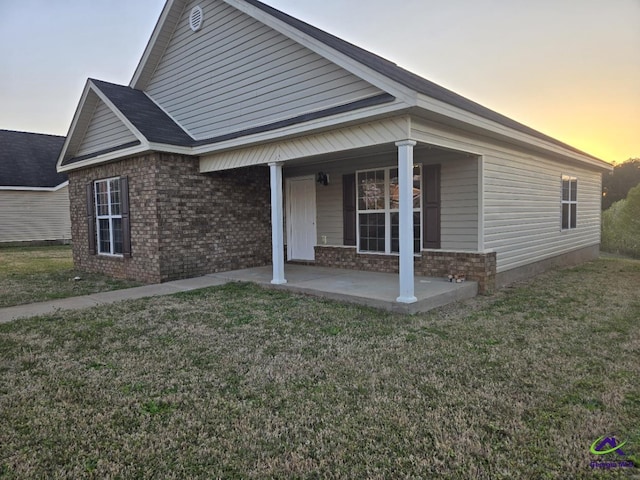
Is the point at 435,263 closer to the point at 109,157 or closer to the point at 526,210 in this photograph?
the point at 526,210

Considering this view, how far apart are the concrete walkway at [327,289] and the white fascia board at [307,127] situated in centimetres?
254

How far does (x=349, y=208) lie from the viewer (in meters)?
8.91

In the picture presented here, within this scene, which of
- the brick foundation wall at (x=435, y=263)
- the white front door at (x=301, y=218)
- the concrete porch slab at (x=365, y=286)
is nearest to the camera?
the concrete porch slab at (x=365, y=286)

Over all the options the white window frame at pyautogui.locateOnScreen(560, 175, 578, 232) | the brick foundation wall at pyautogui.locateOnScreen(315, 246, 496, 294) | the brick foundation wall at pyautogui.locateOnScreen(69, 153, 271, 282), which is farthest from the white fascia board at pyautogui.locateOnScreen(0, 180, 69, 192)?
the white window frame at pyautogui.locateOnScreen(560, 175, 578, 232)

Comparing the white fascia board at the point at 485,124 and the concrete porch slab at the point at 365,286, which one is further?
the concrete porch slab at the point at 365,286

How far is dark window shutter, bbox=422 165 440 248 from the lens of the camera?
7605mm

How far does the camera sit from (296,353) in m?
4.04

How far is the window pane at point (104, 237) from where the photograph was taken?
9.57 meters

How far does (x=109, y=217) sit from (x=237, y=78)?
14.5ft

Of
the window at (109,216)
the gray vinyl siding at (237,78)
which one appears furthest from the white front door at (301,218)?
the window at (109,216)

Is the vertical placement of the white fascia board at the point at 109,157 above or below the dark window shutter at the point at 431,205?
above

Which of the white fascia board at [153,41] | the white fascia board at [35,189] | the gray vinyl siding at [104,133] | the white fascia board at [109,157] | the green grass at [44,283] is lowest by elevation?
the green grass at [44,283]

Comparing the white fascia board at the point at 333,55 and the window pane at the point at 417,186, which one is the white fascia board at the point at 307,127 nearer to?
the white fascia board at the point at 333,55

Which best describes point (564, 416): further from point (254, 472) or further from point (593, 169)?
point (593, 169)
